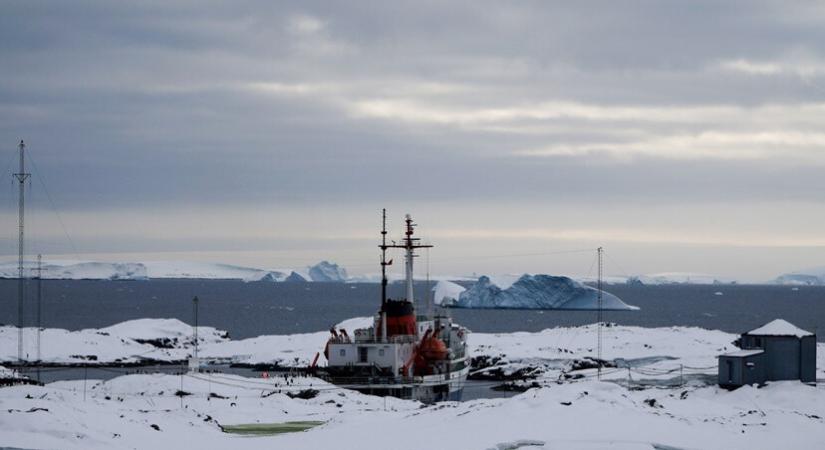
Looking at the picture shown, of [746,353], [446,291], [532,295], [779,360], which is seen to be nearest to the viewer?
[746,353]

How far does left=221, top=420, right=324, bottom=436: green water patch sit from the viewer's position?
3544 centimetres

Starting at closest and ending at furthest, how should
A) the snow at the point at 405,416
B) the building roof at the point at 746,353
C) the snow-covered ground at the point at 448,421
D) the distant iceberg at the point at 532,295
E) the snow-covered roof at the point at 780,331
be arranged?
the snow-covered ground at the point at 448,421, the snow at the point at 405,416, the building roof at the point at 746,353, the snow-covered roof at the point at 780,331, the distant iceberg at the point at 532,295

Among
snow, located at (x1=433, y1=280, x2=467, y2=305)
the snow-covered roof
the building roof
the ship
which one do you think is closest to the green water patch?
the ship

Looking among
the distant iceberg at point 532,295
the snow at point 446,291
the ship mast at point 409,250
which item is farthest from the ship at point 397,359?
the snow at point 446,291

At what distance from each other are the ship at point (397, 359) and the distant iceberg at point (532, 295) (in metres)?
91.5

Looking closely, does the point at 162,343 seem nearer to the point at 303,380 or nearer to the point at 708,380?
the point at 303,380

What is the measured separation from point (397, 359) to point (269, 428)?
52.4 feet

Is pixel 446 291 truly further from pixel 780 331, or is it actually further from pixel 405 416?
pixel 405 416

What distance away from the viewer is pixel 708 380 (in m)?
52.0

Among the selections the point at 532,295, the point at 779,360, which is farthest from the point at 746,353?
the point at 532,295

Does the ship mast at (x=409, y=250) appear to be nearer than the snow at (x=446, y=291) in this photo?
Yes

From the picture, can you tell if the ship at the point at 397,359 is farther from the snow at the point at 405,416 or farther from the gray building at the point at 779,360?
the gray building at the point at 779,360

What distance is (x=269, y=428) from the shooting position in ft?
120

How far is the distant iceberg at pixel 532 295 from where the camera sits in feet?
498
